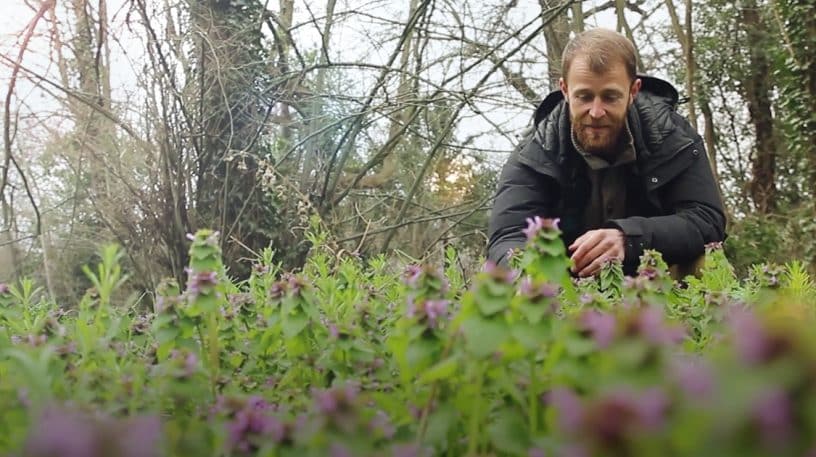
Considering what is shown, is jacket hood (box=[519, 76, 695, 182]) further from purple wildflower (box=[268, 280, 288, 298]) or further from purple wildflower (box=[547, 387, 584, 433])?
purple wildflower (box=[547, 387, 584, 433])

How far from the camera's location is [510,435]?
30.5 inches

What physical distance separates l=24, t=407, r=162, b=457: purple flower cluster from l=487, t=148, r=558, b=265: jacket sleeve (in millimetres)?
3250

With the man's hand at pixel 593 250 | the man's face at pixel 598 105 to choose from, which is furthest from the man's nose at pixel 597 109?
the man's hand at pixel 593 250

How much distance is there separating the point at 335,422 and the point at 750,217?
12214 millimetres

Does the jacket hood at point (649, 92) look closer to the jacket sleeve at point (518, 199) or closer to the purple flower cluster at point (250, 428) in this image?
the jacket sleeve at point (518, 199)

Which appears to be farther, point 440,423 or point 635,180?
point 635,180

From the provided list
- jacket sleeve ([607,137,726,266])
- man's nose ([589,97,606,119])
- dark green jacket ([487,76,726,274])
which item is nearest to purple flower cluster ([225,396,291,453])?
jacket sleeve ([607,137,726,266])

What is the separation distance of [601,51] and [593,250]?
5.04ft

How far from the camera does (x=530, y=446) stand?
758mm

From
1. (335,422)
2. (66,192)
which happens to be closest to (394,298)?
(335,422)

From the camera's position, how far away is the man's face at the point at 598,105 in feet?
11.9

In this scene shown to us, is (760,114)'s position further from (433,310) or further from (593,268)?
(433,310)

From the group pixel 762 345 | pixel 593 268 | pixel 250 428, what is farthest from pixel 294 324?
pixel 593 268

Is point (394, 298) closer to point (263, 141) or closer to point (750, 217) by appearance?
point (263, 141)
